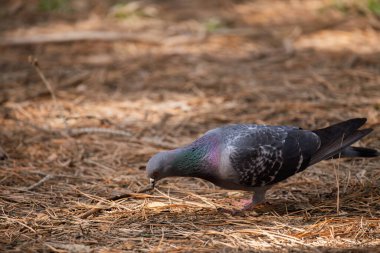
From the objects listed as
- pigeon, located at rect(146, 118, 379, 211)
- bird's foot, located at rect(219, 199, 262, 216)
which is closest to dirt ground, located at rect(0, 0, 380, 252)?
bird's foot, located at rect(219, 199, 262, 216)

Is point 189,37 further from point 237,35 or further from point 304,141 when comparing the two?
point 304,141

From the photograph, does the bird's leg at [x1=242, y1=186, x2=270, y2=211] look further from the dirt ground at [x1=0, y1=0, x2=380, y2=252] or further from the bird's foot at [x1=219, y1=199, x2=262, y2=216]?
the dirt ground at [x1=0, y1=0, x2=380, y2=252]

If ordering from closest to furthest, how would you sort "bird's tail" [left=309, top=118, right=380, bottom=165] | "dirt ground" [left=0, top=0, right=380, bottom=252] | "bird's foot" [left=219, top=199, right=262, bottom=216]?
1. "dirt ground" [left=0, top=0, right=380, bottom=252]
2. "bird's foot" [left=219, top=199, right=262, bottom=216]
3. "bird's tail" [left=309, top=118, right=380, bottom=165]

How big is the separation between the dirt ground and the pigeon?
0.20 m

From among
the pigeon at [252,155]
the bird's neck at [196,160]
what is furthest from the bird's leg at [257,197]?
the bird's neck at [196,160]

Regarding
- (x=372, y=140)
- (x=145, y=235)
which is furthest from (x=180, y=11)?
(x=145, y=235)

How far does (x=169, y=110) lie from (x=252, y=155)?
7.76 ft

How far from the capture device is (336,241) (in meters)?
3.43

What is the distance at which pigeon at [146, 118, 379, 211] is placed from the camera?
404 centimetres

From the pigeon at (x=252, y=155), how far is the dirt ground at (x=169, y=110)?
20 centimetres

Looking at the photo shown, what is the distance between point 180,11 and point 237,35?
1.74 metres

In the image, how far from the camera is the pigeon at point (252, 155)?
159 inches

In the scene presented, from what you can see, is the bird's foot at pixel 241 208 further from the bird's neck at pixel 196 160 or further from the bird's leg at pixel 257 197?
the bird's neck at pixel 196 160

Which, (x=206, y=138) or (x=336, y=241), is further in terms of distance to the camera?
(x=206, y=138)
